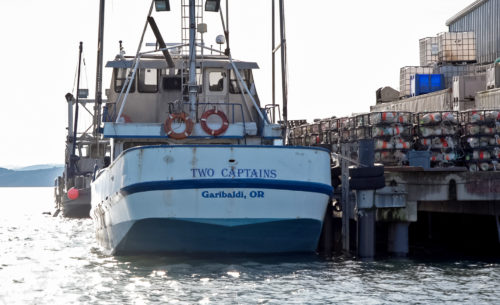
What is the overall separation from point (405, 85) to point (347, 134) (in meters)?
22.4

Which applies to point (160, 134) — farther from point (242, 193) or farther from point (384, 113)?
point (384, 113)

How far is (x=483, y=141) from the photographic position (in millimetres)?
20312

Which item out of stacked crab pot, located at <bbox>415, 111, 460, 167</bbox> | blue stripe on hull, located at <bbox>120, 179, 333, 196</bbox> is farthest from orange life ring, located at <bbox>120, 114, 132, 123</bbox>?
stacked crab pot, located at <bbox>415, 111, 460, 167</bbox>

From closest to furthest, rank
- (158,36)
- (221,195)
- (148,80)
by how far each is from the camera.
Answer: (221,195), (158,36), (148,80)

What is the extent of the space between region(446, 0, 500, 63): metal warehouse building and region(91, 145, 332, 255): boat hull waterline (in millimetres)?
33584

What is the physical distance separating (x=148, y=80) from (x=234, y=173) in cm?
570

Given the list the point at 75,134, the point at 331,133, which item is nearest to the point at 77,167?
the point at 75,134

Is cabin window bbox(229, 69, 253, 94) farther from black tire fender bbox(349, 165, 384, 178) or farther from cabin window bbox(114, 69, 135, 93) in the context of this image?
black tire fender bbox(349, 165, 384, 178)

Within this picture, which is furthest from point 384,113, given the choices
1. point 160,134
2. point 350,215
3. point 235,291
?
point 235,291

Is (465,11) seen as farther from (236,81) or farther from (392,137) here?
(236,81)

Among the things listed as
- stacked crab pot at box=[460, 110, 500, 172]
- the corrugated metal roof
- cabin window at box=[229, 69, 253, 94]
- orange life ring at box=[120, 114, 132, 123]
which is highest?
the corrugated metal roof

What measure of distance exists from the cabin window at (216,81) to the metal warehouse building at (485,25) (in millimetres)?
30356

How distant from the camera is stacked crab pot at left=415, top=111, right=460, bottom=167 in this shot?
Result: 66.6 feet

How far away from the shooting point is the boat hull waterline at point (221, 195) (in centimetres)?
1514
